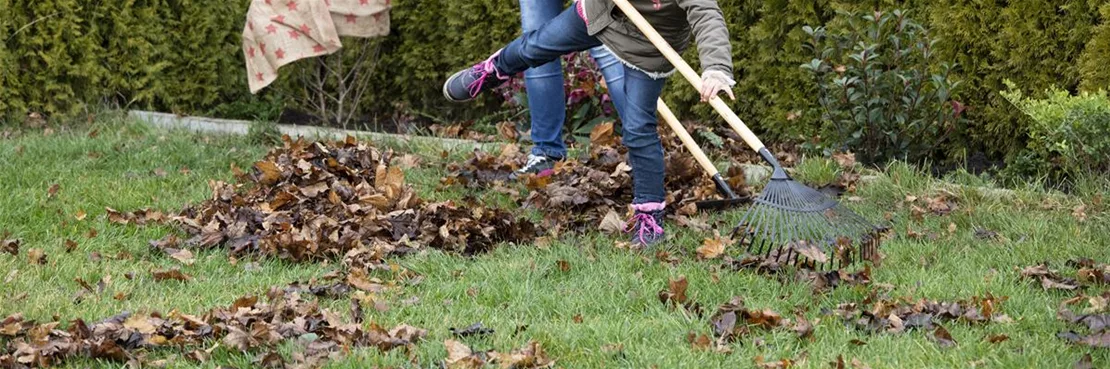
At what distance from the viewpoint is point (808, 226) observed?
4145 mm

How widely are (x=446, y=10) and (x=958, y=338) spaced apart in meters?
5.20

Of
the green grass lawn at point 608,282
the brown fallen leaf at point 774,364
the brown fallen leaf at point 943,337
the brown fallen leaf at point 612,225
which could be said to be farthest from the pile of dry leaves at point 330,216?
the brown fallen leaf at point 943,337

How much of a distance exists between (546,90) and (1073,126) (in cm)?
223

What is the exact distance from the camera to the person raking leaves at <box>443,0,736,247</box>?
14.8ft

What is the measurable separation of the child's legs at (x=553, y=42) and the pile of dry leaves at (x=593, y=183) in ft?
1.90

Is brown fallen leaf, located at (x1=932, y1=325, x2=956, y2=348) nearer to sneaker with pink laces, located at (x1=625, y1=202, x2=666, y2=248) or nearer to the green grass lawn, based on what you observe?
the green grass lawn

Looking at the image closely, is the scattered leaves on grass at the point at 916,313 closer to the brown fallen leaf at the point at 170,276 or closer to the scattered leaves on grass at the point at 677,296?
the scattered leaves on grass at the point at 677,296

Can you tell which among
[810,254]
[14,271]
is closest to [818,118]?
[810,254]

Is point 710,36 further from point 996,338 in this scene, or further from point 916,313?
point 996,338

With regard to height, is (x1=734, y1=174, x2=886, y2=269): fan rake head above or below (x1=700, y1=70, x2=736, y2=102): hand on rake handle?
below

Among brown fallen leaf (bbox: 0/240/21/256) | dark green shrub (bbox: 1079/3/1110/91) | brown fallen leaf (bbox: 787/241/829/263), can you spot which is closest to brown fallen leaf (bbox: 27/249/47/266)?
brown fallen leaf (bbox: 0/240/21/256)

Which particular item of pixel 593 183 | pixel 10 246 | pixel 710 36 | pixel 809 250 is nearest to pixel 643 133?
pixel 710 36

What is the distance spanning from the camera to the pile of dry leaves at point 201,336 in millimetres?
3451

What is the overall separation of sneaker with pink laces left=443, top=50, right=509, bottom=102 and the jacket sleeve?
3.90 feet
